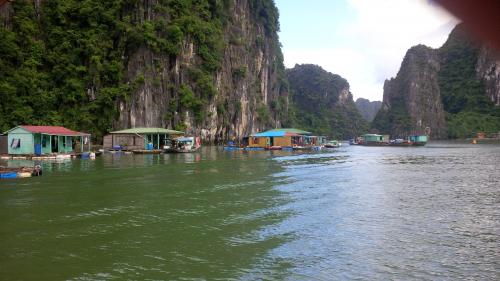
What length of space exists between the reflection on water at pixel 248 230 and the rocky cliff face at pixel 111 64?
37.8m

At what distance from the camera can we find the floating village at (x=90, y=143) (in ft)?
121

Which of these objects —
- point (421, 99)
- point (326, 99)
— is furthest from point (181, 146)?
point (326, 99)

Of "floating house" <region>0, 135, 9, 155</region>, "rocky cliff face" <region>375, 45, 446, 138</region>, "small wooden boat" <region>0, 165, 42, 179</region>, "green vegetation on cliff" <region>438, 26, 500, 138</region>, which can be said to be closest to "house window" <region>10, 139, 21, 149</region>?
"floating house" <region>0, 135, 9, 155</region>

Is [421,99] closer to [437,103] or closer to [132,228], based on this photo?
[437,103]

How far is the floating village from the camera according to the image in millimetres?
37031

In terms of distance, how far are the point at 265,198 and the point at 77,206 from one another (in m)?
7.71

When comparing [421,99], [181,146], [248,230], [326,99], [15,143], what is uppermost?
[326,99]

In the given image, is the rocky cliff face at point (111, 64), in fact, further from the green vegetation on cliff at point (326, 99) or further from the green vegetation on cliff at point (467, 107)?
the green vegetation on cliff at point (467, 107)

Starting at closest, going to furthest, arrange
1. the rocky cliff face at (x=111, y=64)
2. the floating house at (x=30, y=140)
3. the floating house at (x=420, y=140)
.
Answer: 1. the floating house at (x=30, y=140)
2. the rocky cliff face at (x=111, y=64)
3. the floating house at (x=420, y=140)

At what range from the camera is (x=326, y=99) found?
175 meters

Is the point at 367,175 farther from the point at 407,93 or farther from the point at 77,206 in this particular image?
the point at 407,93

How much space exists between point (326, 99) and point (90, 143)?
136142 millimetres

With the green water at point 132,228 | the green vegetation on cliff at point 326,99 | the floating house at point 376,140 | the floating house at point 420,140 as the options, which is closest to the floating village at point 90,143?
the green water at point 132,228

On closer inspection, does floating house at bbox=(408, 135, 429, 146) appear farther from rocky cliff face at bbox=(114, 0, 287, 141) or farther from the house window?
→ the house window
